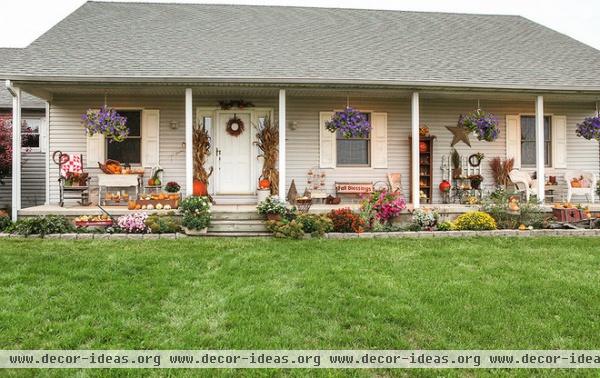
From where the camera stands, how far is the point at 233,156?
10070 mm

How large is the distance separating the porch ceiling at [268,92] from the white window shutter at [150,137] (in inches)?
19.2

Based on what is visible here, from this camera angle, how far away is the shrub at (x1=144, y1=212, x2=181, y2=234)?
7.38 meters

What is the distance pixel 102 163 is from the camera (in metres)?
9.72

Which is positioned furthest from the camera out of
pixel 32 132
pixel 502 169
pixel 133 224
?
pixel 32 132

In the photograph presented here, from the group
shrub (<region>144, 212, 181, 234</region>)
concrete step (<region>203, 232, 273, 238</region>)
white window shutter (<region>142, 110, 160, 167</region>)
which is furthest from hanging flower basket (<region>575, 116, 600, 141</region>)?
white window shutter (<region>142, 110, 160, 167</region>)

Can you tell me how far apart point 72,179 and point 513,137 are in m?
10.3

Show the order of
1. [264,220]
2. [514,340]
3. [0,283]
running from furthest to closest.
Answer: [264,220] < [0,283] < [514,340]

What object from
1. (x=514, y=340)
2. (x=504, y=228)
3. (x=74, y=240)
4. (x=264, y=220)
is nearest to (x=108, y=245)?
(x=74, y=240)

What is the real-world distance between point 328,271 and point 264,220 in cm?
308

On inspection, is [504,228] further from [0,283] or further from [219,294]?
[0,283]

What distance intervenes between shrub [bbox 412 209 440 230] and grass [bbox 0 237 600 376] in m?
1.53

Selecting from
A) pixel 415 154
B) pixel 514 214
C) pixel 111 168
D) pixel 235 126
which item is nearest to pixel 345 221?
pixel 415 154

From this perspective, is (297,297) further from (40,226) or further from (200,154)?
(200,154)

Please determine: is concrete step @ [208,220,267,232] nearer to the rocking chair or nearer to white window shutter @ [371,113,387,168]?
the rocking chair
